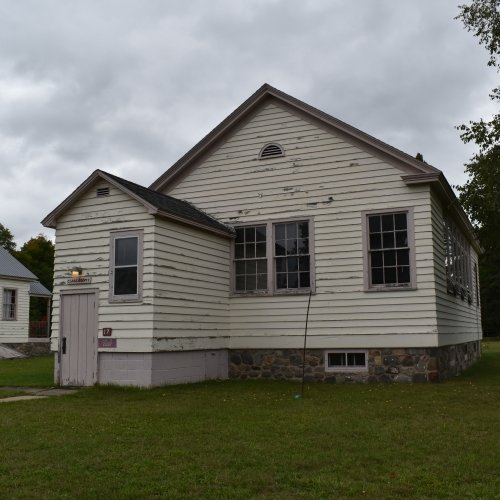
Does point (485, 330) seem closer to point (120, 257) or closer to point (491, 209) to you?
point (491, 209)

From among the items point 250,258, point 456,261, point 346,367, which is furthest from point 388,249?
point 456,261

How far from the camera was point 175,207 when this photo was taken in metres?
14.0

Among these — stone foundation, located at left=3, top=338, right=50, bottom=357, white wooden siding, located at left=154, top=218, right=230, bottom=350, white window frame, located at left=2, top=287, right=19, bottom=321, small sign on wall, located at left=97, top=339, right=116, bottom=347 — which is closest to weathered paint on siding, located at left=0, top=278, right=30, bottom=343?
white window frame, located at left=2, top=287, right=19, bottom=321

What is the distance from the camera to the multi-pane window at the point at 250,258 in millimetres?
15273

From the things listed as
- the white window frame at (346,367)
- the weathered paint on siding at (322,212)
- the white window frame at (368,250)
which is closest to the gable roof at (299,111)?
the weathered paint on siding at (322,212)

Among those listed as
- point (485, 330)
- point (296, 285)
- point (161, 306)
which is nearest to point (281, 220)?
point (296, 285)

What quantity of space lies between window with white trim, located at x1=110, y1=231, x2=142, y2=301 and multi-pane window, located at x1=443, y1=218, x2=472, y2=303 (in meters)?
7.79

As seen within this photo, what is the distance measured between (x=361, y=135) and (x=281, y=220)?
2760 millimetres

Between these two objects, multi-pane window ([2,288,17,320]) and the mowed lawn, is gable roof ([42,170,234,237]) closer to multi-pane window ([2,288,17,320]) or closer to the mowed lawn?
the mowed lawn

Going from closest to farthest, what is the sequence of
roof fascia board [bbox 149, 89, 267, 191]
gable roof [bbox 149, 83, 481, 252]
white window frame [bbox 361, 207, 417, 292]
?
white window frame [bbox 361, 207, 417, 292], gable roof [bbox 149, 83, 481, 252], roof fascia board [bbox 149, 89, 267, 191]

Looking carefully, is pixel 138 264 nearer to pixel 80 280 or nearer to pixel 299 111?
pixel 80 280

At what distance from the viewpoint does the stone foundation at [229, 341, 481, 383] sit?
13477 mm

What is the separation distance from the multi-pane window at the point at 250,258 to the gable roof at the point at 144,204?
0.97 meters

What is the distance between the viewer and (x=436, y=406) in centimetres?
971
